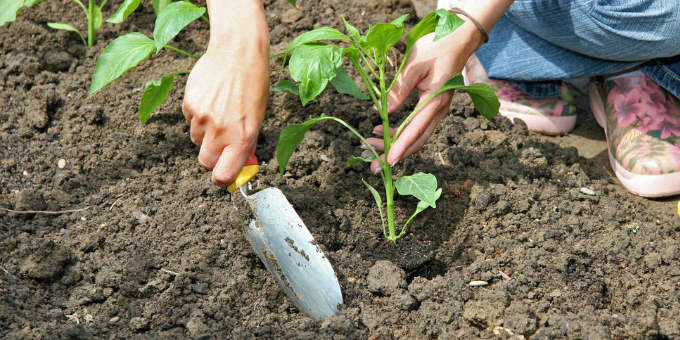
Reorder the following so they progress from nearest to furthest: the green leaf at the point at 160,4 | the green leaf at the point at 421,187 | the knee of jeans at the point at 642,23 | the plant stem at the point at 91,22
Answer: the green leaf at the point at 421,187 → the knee of jeans at the point at 642,23 → the green leaf at the point at 160,4 → the plant stem at the point at 91,22

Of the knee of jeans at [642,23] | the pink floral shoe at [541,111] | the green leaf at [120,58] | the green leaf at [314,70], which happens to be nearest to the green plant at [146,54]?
the green leaf at [120,58]

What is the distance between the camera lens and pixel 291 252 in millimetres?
Result: 1781

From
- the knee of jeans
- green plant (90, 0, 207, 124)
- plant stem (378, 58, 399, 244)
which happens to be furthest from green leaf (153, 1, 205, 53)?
the knee of jeans

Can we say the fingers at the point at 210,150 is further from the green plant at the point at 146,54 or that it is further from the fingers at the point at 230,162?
the green plant at the point at 146,54

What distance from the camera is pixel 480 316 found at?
5.76ft

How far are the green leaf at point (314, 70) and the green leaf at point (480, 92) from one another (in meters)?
0.40

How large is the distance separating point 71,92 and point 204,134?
120cm

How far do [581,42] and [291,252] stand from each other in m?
1.61

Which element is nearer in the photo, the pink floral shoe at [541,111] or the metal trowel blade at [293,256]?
the metal trowel blade at [293,256]

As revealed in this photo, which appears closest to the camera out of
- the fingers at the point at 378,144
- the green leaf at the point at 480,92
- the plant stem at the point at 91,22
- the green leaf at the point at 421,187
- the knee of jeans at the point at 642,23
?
the green leaf at the point at 421,187

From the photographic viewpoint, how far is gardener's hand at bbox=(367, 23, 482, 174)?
2.02m

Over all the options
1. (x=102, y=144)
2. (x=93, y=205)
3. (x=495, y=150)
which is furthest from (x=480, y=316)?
(x=102, y=144)

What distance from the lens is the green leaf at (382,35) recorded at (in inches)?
65.6

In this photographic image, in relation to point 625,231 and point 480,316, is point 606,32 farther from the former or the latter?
point 480,316
